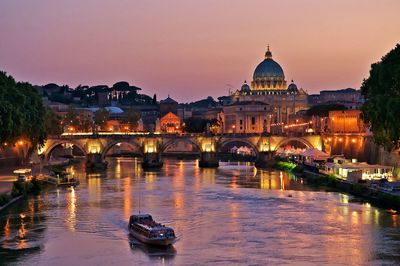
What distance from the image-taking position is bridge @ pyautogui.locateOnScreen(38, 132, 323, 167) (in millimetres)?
103000

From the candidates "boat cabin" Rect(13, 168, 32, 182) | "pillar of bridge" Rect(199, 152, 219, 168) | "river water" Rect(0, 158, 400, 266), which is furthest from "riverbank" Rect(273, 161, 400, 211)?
"boat cabin" Rect(13, 168, 32, 182)

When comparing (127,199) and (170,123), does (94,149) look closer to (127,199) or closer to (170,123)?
(127,199)

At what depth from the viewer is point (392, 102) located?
5684 cm

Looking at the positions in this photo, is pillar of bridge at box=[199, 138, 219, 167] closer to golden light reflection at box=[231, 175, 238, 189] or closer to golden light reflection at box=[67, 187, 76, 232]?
golden light reflection at box=[231, 175, 238, 189]

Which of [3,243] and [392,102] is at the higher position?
[392,102]

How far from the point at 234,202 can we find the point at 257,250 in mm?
18393

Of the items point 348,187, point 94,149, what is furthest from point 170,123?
point 348,187

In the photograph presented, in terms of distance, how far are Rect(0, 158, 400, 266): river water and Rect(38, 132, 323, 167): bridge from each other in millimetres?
30674

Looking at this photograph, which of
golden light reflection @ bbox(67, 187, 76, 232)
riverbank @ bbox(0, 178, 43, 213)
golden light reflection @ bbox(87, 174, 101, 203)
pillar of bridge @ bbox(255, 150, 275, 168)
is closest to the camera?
golden light reflection @ bbox(67, 187, 76, 232)

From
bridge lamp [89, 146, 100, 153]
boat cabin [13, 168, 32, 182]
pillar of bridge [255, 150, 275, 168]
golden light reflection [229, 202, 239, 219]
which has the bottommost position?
golden light reflection [229, 202, 239, 219]

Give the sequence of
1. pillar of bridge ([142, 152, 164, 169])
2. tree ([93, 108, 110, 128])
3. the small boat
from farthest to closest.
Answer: tree ([93, 108, 110, 128]), pillar of bridge ([142, 152, 164, 169]), the small boat

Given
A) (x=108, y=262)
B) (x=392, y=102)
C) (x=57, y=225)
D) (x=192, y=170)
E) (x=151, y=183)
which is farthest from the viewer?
(x=192, y=170)

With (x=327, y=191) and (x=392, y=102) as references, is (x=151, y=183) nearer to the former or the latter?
(x=327, y=191)

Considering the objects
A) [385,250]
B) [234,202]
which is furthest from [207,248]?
[234,202]
